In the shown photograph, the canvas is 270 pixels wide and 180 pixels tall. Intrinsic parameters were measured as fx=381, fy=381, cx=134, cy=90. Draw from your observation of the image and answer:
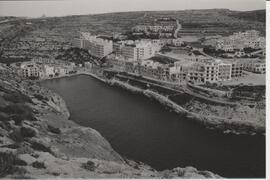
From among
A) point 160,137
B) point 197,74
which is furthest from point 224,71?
point 160,137

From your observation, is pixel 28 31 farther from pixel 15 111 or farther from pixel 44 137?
pixel 44 137

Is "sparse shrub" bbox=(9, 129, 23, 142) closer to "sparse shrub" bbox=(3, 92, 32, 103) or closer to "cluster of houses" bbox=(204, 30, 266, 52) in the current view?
"sparse shrub" bbox=(3, 92, 32, 103)

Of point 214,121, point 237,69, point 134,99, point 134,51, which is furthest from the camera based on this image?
point 134,51

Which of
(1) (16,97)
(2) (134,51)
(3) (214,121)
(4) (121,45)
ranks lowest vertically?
(3) (214,121)

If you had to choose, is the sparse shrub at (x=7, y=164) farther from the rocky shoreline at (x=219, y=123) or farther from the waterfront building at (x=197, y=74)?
the waterfront building at (x=197, y=74)

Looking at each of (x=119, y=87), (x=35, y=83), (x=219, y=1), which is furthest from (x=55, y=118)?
(x=119, y=87)

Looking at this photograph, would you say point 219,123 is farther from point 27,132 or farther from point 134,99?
point 27,132
